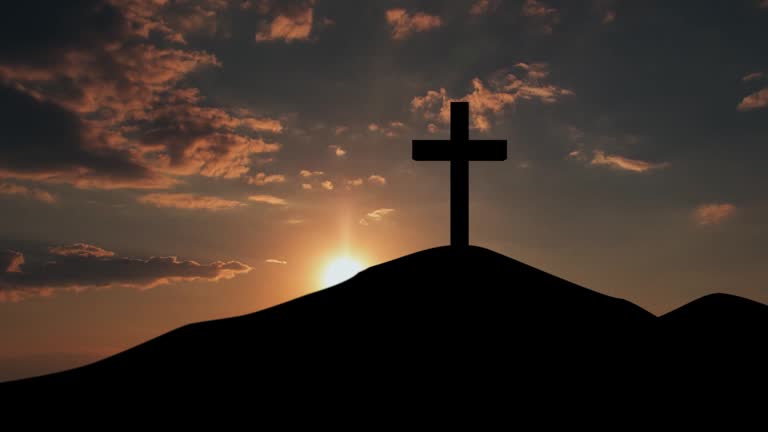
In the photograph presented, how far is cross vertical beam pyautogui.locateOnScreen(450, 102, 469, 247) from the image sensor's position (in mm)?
14836

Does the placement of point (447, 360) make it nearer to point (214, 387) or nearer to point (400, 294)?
point (400, 294)

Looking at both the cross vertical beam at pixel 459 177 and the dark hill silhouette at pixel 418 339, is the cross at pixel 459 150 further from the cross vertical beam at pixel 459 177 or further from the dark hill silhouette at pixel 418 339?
the dark hill silhouette at pixel 418 339

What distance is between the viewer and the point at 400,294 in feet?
45.8

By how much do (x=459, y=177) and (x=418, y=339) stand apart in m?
3.73

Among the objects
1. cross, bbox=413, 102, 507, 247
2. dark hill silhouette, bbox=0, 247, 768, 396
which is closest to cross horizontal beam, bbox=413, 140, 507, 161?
cross, bbox=413, 102, 507, 247

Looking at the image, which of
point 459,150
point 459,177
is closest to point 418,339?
point 459,177

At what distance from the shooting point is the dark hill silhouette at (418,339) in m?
12.2

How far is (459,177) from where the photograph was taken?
1511 centimetres

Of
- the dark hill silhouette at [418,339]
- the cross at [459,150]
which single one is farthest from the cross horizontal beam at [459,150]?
the dark hill silhouette at [418,339]

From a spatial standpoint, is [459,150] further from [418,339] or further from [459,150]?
[418,339]

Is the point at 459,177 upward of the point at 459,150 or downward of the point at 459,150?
downward

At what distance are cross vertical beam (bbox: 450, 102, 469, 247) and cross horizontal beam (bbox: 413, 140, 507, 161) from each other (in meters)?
0.03

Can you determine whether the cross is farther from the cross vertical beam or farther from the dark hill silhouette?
the dark hill silhouette

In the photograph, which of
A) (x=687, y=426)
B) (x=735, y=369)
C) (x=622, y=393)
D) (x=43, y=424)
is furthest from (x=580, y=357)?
(x=43, y=424)
